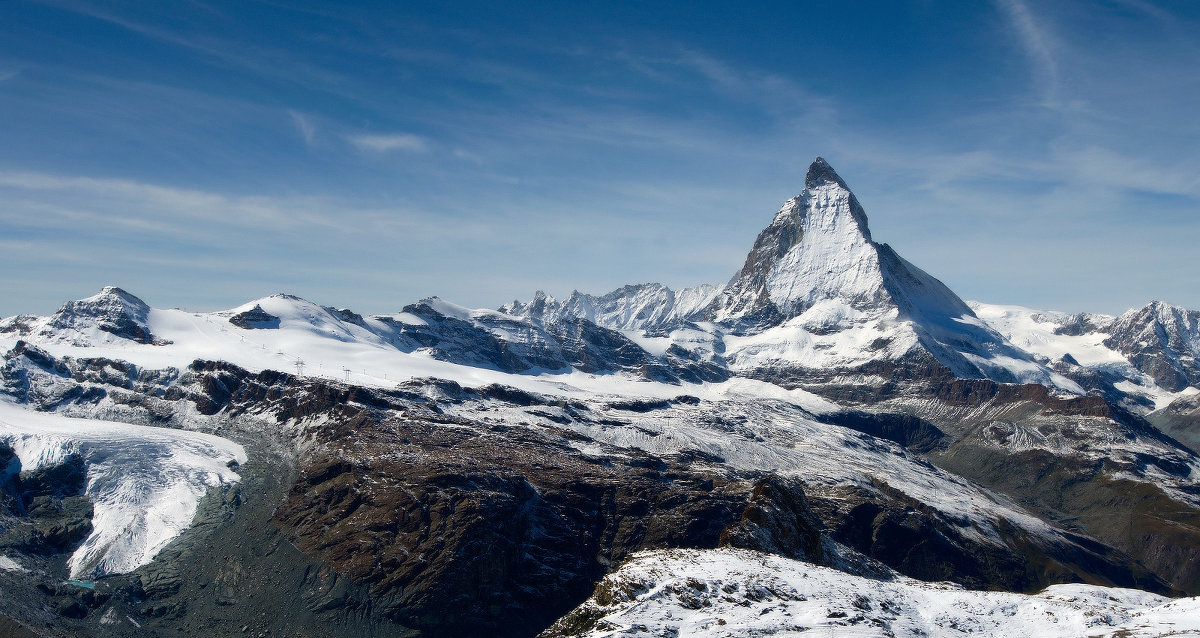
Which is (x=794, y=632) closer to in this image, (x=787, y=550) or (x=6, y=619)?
(x=787, y=550)

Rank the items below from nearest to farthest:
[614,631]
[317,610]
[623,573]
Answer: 1. [614,631]
2. [623,573]
3. [317,610]

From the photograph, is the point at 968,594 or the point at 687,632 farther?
the point at 968,594

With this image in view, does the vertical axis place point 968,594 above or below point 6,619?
above

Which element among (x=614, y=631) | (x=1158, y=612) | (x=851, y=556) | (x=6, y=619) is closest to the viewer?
(x=614, y=631)

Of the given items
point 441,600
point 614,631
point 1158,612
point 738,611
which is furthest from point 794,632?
point 441,600

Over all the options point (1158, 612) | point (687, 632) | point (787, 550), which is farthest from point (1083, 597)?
point (687, 632)

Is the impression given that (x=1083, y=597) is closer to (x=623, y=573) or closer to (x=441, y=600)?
(x=623, y=573)
